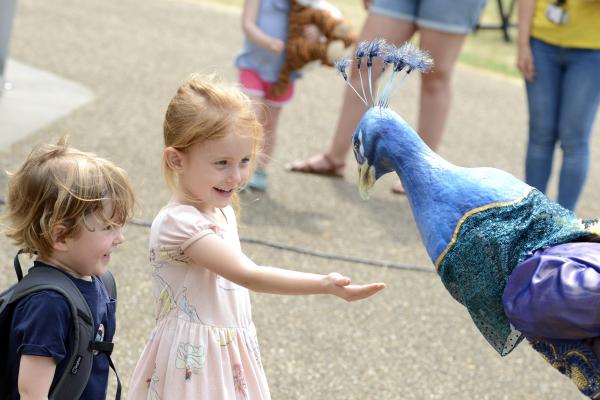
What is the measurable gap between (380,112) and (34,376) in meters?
1.03

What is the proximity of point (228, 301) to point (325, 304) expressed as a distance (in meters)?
1.57

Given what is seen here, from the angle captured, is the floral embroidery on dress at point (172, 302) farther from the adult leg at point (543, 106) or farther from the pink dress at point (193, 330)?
the adult leg at point (543, 106)

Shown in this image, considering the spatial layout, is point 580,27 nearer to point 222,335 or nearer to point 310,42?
point 310,42

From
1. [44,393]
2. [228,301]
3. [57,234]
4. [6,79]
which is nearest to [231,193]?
[228,301]

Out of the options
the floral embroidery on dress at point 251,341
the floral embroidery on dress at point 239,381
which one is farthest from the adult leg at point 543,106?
the floral embroidery on dress at point 239,381

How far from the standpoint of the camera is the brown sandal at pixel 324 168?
5.40m

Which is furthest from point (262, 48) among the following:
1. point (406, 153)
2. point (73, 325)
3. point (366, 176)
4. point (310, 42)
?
point (73, 325)

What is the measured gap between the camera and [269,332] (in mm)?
3600

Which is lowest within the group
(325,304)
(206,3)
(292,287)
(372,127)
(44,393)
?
(206,3)

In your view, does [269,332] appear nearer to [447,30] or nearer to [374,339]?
[374,339]

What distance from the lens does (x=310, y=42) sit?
15.2 feet

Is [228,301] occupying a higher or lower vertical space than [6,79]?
higher

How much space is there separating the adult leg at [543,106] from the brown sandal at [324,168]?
1185 mm

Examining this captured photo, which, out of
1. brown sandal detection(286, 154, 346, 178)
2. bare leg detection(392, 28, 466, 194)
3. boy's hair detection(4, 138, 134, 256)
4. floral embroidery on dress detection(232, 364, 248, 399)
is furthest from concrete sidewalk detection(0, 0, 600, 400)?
boy's hair detection(4, 138, 134, 256)
